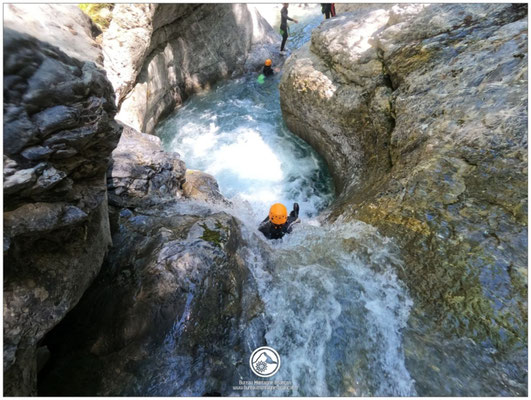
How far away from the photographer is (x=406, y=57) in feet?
19.0

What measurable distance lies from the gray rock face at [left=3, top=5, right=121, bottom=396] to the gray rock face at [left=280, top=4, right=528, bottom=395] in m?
3.69

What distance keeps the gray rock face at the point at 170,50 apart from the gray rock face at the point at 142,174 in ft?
8.36

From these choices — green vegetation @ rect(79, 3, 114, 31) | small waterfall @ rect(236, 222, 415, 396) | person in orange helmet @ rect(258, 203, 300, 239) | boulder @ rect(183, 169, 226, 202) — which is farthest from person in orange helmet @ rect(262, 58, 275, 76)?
small waterfall @ rect(236, 222, 415, 396)

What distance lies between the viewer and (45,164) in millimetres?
2441

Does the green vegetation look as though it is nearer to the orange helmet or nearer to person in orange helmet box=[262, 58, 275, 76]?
the orange helmet

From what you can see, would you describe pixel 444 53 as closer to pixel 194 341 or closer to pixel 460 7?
pixel 460 7

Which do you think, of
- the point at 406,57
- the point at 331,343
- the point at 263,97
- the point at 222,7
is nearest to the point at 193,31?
the point at 222,7

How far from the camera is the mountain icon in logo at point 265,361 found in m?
3.40

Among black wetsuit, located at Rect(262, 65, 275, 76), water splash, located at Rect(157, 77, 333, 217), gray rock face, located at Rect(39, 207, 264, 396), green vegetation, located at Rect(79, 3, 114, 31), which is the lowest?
water splash, located at Rect(157, 77, 333, 217)

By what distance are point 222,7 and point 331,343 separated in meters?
13.3

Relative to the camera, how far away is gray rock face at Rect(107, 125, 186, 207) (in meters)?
5.47

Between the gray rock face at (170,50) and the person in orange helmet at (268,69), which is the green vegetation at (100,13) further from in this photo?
the person in orange helmet at (268,69)

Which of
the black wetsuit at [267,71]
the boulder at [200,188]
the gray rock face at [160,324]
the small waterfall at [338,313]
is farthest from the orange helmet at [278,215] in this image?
the black wetsuit at [267,71]

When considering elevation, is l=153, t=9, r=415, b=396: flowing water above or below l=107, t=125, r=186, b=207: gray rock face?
below
